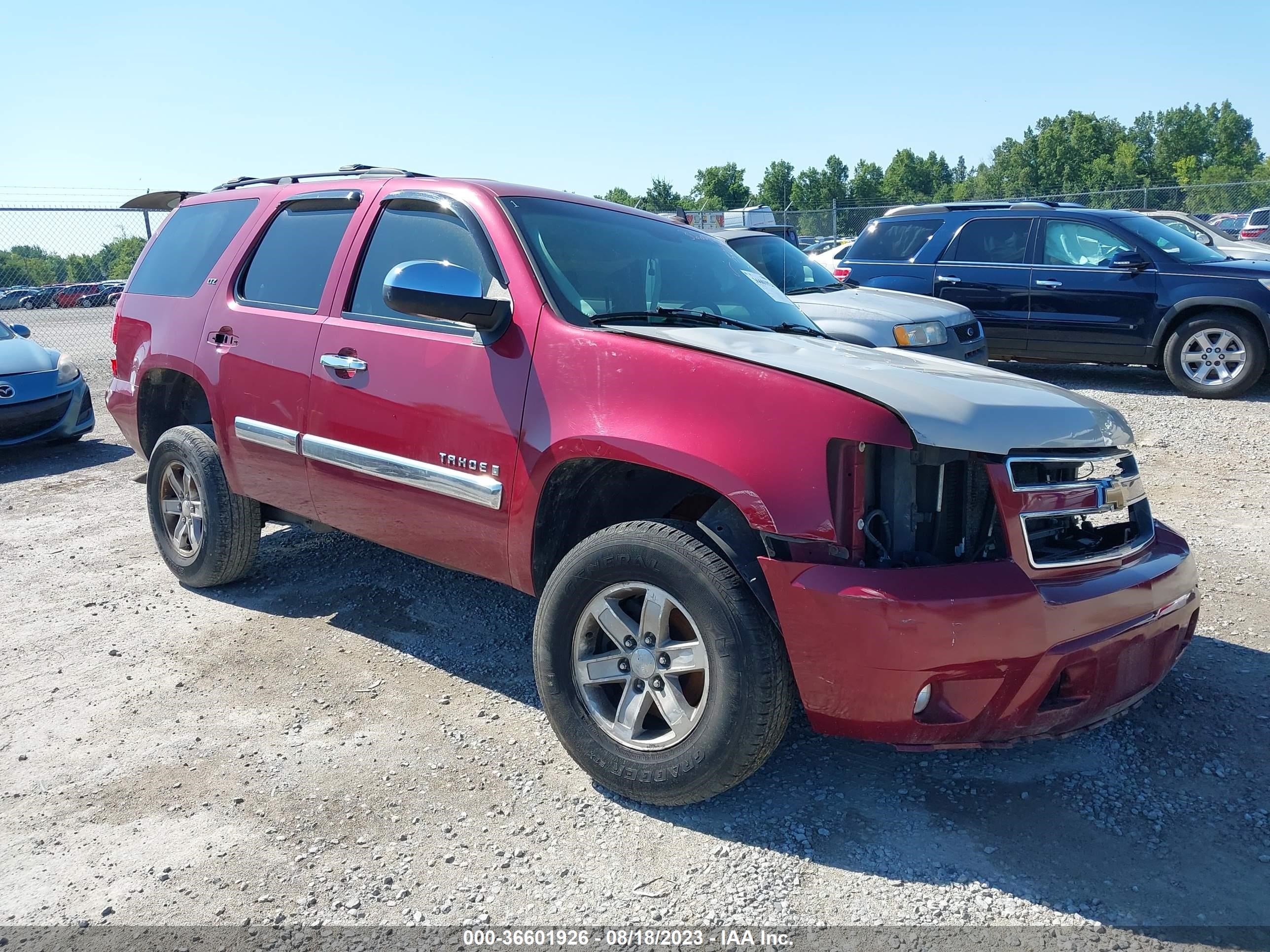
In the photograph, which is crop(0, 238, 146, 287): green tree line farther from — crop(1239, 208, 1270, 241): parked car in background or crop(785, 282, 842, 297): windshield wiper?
crop(1239, 208, 1270, 241): parked car in background

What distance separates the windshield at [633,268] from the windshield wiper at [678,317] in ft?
0.09

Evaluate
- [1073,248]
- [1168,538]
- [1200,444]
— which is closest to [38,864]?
[1168,538]

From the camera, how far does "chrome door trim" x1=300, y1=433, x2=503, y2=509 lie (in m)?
3.32

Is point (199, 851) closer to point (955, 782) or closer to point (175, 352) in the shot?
point (955, 782)

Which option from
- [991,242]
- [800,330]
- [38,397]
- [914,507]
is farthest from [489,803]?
[991,242]

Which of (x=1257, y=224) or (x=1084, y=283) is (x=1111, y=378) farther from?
(x=1257, y=224)

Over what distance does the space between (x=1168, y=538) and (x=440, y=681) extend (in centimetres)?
266

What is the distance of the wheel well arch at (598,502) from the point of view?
3.17 m

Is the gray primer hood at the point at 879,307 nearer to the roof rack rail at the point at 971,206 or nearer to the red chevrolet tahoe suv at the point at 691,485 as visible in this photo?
the roof rack rail at the point at 971,206

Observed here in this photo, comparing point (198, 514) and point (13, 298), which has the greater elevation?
point (13, 298)

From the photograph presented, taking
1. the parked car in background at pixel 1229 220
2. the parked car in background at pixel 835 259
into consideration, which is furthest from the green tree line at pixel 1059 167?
the parked car in background at pixel 835 259

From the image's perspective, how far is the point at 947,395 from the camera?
2.67 metres

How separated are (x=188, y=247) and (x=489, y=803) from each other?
3411mm

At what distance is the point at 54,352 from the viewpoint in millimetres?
8984
